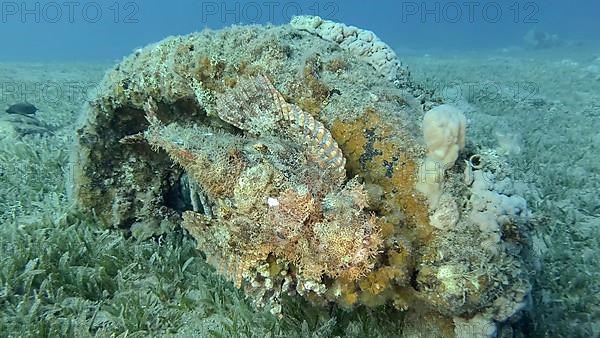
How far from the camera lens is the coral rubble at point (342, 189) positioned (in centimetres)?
250

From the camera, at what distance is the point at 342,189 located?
2.60m

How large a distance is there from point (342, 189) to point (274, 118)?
740 mm

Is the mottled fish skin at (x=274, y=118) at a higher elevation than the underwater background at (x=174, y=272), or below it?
higher

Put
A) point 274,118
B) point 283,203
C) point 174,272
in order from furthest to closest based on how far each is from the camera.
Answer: point 174,272, point 274,118, point 283,203

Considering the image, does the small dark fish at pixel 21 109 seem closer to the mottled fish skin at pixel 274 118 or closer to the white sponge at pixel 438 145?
the mottled fish skin at pixel 274 118

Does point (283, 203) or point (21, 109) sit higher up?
point (21, 109)

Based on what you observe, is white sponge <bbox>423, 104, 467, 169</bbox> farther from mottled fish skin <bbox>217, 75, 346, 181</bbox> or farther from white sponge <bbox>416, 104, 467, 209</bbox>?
mottled fish skin <bbox>217, 75, 346, 181</bbox>

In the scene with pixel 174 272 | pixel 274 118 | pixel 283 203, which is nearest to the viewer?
pixel 283 203

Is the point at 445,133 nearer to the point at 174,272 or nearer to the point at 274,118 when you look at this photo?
the point at 274,118

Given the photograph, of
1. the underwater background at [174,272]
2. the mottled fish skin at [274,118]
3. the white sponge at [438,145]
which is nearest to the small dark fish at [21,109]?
the underwater background at [174,272]

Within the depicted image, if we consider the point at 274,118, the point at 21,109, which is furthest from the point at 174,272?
the point at 21,109

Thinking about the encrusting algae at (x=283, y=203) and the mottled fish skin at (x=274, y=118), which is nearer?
the encrusting algae at (x=283, y=203)

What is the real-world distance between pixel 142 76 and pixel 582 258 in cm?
→ 448

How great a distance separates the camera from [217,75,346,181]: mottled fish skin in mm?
2738
